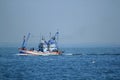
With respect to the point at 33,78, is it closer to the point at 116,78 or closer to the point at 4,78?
the point at 4,78

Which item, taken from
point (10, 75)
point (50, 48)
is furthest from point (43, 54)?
point (10, 75)

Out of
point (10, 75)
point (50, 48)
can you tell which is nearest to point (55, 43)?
point (50, 48)

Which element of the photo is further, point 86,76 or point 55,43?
point 55,43

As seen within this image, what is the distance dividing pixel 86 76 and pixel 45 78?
22.5 feet

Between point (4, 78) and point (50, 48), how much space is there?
8531cm

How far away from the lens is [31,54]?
6029 inches

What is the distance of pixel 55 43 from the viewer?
157 metres

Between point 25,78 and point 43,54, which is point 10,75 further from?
point 43,54

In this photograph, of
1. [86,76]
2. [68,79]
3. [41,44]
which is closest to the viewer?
[68,79]

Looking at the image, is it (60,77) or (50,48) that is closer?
(60,77)

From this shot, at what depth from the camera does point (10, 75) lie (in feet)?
240

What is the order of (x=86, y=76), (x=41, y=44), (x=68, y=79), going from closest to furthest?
(x=68, y=79) < (x=86, y=76) < (x=41, y=44)

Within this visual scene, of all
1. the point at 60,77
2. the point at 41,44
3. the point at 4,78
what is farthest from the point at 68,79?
the point at 41,44

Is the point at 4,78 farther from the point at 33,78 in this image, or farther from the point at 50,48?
the point at 50,48
